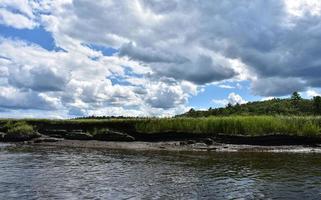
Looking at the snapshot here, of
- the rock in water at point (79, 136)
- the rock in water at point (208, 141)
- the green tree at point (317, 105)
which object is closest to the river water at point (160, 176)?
the rock in water at point (208, 141)

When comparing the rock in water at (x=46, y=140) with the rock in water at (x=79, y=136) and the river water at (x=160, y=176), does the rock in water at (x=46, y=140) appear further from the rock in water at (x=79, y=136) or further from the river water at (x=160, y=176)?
the river water at (x=160, y=176)

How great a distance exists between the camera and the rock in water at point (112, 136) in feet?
151

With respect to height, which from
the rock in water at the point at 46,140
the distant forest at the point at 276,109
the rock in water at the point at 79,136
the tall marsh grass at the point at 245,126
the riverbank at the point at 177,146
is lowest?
the riverbank at the point at 177,146

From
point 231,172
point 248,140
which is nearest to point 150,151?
point 248,140

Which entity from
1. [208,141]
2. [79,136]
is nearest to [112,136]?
[79,136]

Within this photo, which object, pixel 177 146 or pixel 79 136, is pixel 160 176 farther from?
pixel 79 136

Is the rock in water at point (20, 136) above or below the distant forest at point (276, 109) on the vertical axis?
below

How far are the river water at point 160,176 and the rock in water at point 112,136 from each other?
37.9 feet

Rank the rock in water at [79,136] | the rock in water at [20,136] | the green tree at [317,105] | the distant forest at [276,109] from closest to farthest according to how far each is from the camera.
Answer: the rock in water at [79,136]
the rock in water at [20,136]
the distant forest at [276,109]
the green tree at [317,105]

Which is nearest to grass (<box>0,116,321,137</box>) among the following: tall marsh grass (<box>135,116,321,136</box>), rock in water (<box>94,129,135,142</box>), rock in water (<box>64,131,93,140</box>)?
tall marsh grass (<box>135,116,321,136</box>)

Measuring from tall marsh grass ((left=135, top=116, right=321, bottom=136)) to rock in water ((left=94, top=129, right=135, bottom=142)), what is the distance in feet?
6.16

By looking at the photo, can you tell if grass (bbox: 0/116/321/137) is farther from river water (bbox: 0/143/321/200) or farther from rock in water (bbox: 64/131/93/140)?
river water (bbox: 0/143/321/200)

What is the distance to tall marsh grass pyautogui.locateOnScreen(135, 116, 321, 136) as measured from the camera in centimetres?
4262

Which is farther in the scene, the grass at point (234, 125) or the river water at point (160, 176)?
the grass at point (234, 125)
